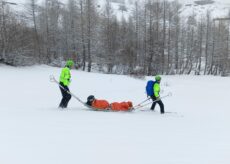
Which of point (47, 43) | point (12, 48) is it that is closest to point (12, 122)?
point (12, 48)

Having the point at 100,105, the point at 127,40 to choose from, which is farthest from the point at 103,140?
the point at 127,40

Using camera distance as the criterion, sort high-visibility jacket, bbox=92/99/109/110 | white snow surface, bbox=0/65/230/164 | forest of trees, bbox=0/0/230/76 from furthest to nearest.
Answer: forest of trees, bbox=0/0/230/76 → high-visibility jacket, bbox=92/99/109/110 → white snow surface, bbox=0/65/230/164

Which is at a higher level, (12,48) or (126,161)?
(12,48)

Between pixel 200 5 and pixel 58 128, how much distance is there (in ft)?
622

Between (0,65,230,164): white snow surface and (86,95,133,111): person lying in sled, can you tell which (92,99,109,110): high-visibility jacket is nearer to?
(86,95,133,111): person lying in sled

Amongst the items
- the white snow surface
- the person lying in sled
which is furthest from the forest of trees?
the white snow surface

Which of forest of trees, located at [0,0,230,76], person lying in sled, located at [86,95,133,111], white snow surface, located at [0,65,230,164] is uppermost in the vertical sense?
forest of trees, located at [0,0,230,76]

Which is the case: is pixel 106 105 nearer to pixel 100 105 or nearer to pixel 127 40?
pixel 100 105

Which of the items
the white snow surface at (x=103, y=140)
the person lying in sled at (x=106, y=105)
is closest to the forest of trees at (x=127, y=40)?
the person lying in sled at (x=106, y=105)

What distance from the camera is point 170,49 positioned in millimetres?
42062

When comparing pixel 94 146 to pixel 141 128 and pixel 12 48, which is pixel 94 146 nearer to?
pixel 141 128

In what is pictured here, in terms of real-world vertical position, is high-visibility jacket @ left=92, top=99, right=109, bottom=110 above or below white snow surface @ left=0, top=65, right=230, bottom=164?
above

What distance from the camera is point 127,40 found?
41531 mm

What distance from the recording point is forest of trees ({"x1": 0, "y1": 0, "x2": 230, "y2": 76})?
1426 inches
